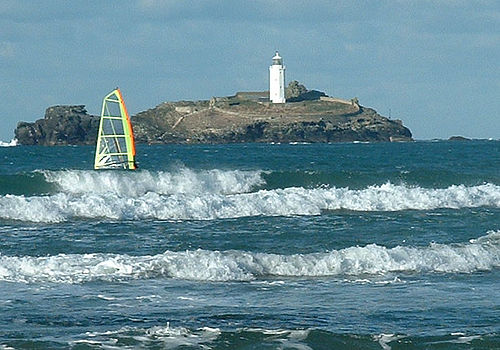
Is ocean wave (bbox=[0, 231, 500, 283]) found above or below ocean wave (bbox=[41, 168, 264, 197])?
below

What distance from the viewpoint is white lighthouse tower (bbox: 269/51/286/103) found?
124 meters

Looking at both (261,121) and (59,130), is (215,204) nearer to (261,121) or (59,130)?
(59,130)

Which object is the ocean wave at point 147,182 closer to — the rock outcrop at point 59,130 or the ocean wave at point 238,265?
the ocean wave at point 238,265

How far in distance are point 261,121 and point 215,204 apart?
98240mm

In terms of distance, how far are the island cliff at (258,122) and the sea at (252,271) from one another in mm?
84894

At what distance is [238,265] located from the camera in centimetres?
1551

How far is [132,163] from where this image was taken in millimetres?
37969

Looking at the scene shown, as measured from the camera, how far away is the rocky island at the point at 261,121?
121 m

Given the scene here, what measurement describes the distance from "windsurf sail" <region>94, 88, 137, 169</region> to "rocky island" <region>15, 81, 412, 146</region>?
69897 mm

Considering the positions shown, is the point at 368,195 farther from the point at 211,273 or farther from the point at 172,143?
the point at 172,143

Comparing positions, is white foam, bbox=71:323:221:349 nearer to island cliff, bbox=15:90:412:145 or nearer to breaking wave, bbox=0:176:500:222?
breaking wave, bbox=0:176:500:222

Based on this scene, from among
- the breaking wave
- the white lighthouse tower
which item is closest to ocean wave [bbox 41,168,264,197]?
the breaking wave

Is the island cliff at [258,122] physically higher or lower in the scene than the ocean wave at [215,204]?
higher

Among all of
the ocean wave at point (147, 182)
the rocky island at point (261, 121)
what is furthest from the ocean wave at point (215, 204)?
the rocky island at point (261, 121)
